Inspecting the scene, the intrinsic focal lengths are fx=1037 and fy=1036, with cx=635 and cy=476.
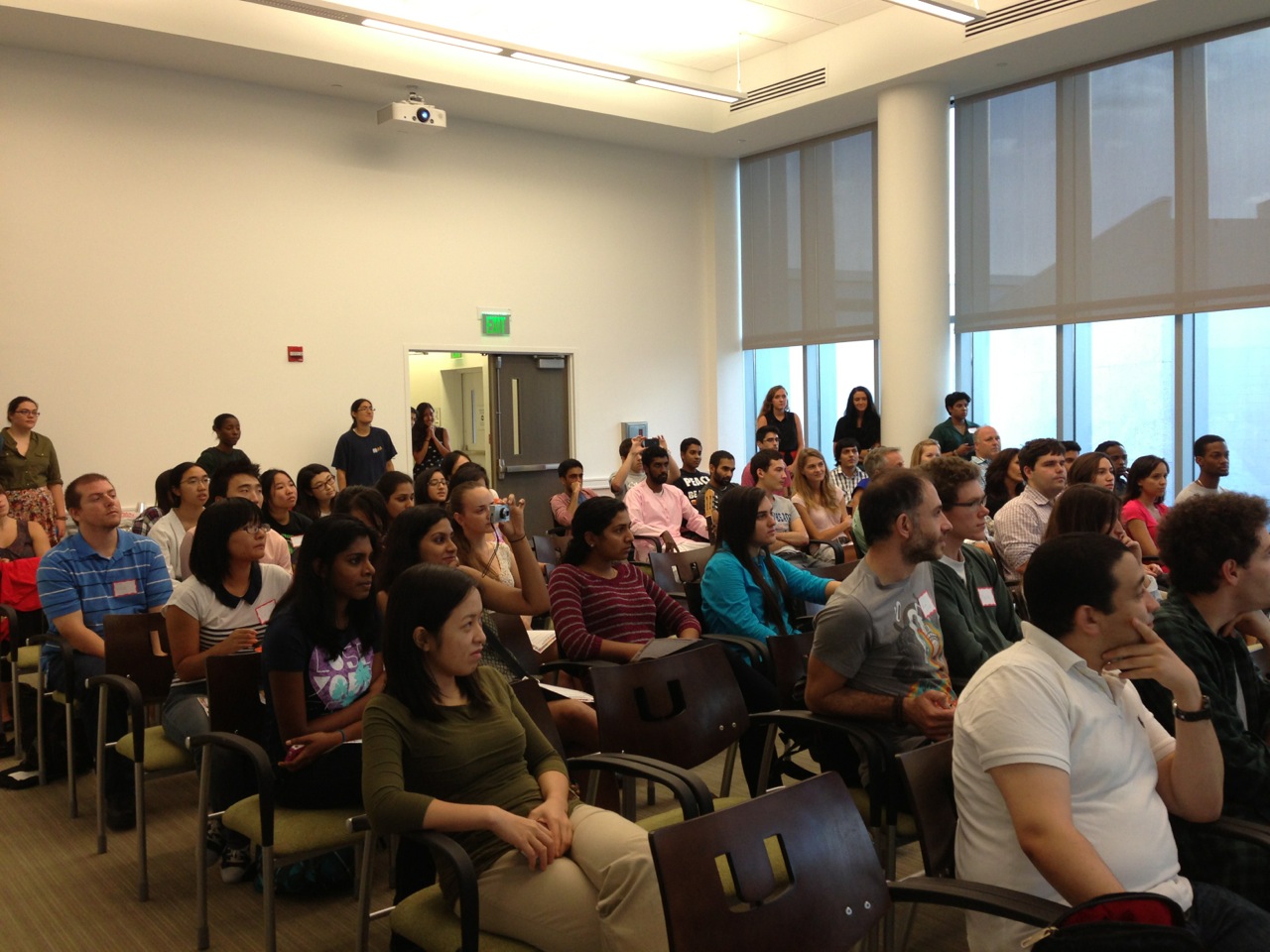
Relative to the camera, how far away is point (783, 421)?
416 inches

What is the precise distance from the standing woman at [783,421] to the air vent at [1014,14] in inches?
144

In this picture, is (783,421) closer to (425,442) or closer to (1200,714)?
(425,442)

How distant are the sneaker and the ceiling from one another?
5953 mm

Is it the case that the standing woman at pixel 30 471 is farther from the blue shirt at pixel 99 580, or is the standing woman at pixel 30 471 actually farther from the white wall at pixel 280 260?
the blue shirt at pixel 99 580

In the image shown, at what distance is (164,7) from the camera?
299 inches

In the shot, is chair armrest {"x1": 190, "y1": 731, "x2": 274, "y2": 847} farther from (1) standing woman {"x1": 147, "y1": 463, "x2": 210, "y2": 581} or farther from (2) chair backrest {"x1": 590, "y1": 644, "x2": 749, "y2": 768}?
(1) standing woman {"x1": 147, "y1": 463, "x2": 210, "y2": 581}

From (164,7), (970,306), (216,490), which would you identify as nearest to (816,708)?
(216,490)

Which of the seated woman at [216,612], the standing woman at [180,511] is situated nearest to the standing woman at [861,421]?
the standing woman at [180,511]

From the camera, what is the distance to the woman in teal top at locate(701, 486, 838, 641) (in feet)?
13.3

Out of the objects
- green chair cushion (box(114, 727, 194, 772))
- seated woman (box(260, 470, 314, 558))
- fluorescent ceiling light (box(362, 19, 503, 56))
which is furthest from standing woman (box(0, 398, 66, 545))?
green chair cushion (box(114, 727, 194, 772))

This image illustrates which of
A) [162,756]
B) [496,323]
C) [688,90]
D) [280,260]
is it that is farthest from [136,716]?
[688,90]

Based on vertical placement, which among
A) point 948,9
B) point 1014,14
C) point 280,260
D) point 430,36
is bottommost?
point 280,260

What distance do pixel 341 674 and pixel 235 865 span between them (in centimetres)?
95

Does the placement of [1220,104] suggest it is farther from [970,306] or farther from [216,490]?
[216,490]
